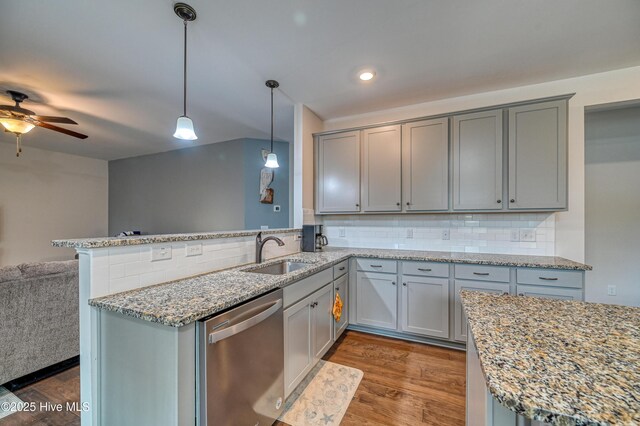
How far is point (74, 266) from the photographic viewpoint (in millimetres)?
2178

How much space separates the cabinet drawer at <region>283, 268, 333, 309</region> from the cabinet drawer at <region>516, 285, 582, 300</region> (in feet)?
5.49

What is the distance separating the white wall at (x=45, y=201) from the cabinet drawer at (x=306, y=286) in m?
5.69

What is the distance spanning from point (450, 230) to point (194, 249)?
2660 mm

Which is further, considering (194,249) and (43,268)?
(43,268)

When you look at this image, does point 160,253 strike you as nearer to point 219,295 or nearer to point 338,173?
point 219,295

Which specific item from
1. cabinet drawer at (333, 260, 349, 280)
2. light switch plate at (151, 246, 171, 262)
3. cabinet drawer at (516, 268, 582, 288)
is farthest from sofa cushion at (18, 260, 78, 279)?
cabinet drawer at (516, 268, 582, 288)

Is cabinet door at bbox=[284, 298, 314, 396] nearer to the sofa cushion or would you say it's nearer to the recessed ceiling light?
the sofa cushion

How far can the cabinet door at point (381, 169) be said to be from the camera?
9.52 feet

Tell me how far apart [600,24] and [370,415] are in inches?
123

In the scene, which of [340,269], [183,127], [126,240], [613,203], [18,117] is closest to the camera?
[126,240]

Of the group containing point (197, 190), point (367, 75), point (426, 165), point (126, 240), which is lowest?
point (126, 240)

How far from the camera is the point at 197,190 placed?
4777 millimetres

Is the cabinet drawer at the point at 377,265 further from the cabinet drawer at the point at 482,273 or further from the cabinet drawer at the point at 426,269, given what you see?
the cabinet drawer at the point at 482,273

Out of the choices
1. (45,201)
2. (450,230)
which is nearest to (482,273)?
(450,230)
